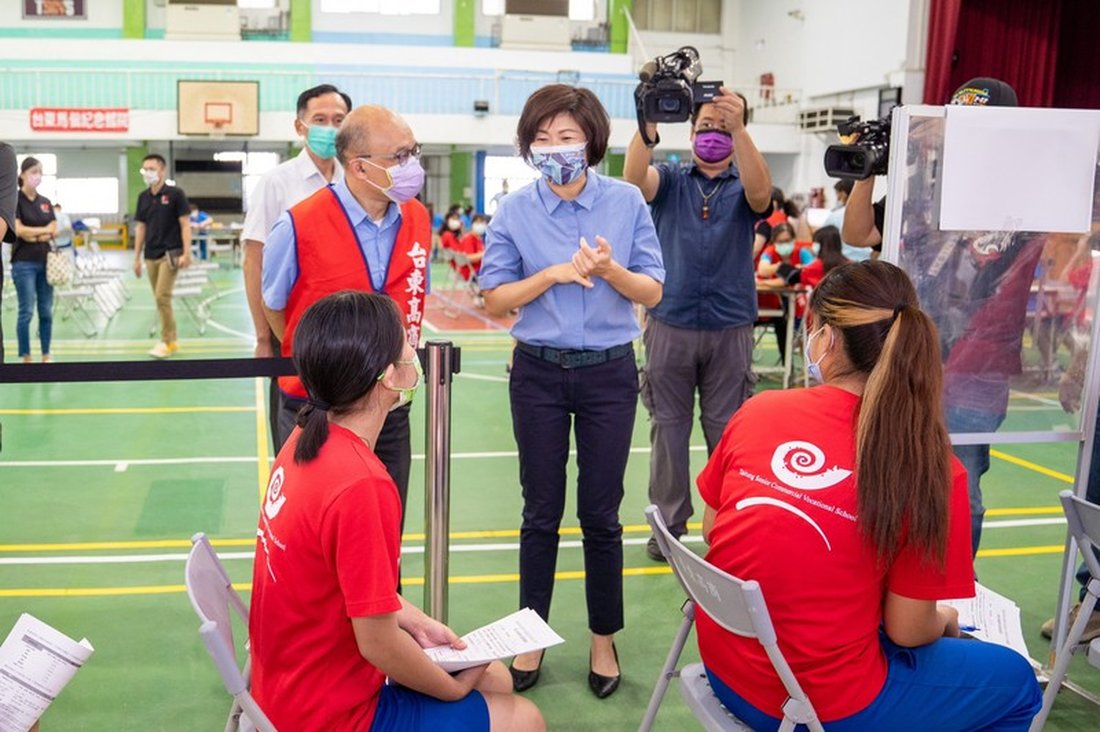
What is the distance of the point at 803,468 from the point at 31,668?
5.41ft

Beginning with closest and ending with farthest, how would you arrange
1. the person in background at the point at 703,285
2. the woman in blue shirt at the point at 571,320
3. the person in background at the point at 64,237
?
the woman in blue shirt at the point at 571,320 → the person in background at the point at 703,285 → the person in background at the point at 64,237

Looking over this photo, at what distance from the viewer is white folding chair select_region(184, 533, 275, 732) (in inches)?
71.4

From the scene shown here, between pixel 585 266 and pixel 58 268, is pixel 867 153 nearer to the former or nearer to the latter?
pixel 585 266

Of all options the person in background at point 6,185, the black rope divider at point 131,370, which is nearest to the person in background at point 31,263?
the person in background at point 6,185

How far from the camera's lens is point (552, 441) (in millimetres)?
3160

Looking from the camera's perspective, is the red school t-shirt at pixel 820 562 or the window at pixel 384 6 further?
the window at pixel 384 6

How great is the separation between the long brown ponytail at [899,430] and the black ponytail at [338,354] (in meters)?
0.90

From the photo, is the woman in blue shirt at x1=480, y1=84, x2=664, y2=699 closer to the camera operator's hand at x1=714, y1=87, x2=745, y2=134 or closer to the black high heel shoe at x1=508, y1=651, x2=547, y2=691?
the black high heel shoe at x1=508, y1=651, x2=547, y2=691

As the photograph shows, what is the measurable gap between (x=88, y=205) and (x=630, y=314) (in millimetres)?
25612

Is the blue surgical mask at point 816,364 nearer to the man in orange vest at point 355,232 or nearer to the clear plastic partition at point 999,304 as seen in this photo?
the clear plastic partition at point 999,304

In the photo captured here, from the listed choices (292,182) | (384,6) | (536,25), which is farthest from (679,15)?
(292,182)

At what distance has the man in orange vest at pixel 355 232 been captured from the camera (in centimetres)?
305

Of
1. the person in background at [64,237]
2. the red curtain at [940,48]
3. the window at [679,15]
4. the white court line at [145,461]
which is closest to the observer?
the white court line at [145,461]

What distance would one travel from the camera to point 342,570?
1.84 metres
